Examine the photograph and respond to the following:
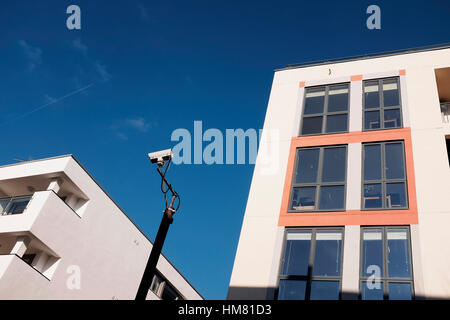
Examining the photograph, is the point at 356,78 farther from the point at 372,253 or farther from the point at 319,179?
the point at 372,253

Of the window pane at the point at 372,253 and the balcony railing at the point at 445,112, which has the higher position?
the balcony railing at the point at 445,112

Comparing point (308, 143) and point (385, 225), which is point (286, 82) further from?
point (385, 225)

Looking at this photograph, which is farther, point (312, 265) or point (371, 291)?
point (312, 265)

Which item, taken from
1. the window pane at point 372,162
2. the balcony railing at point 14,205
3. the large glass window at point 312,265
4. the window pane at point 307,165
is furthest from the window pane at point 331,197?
the balcony railing at point 14,205

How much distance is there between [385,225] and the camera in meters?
10.7

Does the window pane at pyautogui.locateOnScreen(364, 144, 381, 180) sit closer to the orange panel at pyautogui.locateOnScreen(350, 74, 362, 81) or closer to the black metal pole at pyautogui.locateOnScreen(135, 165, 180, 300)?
the orange panel at pyautogui.locateOnScreen(350, 74, 362, 81)

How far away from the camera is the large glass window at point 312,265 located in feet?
33.1

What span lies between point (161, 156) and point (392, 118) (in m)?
9.06

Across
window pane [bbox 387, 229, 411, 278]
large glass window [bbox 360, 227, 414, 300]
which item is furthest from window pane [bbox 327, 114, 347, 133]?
window pane [bbox 387, 229, 411, 278]

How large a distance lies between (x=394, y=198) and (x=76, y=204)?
1545 centimetres

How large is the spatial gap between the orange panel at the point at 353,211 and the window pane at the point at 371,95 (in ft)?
4.46

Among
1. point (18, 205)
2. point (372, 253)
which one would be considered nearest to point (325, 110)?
point (372, 253)

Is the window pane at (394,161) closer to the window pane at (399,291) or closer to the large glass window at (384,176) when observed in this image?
the large glass window at (384,176)

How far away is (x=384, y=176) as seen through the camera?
11734mm
